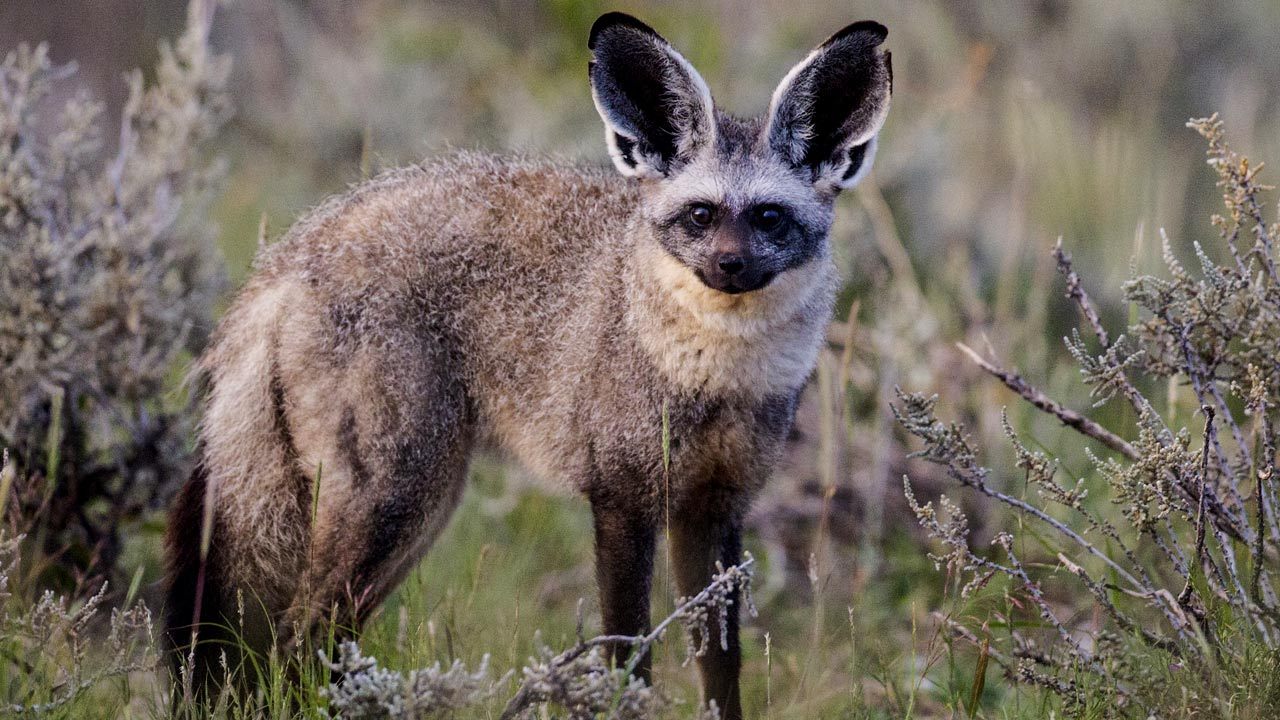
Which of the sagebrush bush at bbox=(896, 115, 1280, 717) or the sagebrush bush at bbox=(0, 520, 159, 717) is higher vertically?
the sagebrush bush at bbox=(896, 115, 1280, 717)

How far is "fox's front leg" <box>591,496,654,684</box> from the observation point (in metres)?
4.11

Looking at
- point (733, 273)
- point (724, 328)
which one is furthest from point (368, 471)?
point (733, 273)

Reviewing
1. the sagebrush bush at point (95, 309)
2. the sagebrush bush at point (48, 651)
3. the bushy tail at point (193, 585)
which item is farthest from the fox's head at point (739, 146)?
the sagebrush bush at point (95, 309)

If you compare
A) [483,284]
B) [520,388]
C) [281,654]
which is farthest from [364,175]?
[281,654]

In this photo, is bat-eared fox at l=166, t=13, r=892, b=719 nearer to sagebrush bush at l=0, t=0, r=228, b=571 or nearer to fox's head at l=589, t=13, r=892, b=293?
fox's head at l=589, t=13, r=892, b=293

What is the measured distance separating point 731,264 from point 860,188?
349 centimetres

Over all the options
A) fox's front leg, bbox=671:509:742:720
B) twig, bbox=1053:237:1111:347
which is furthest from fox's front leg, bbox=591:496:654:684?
twig, bbox=1053:237:1111:347

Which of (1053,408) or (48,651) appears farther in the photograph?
(1053,408)

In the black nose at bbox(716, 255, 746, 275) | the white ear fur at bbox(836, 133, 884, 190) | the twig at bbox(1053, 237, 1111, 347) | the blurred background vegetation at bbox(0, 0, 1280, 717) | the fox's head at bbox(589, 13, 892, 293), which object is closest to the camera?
the twig at bbox(1053, 237, 1111, 347)

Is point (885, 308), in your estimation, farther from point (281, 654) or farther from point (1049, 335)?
point (281, 654)

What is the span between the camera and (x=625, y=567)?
4.10m

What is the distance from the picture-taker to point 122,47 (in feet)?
38.5

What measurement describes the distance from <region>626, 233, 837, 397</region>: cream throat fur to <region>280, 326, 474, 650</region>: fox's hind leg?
80 cm

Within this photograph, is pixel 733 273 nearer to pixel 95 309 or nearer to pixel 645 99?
pixel 645 99
